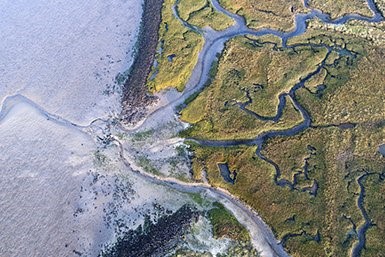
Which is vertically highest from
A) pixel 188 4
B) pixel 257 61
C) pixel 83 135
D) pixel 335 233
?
pixel 188 4

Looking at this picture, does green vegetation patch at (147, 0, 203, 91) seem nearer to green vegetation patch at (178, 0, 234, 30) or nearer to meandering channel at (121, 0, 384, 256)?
meandering channel at (121, 0, 384, 256)

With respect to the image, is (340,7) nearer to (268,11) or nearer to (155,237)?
(268,11)

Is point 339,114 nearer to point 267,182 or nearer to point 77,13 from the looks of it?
point 267,182

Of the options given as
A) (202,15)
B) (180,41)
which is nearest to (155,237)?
(180,41)

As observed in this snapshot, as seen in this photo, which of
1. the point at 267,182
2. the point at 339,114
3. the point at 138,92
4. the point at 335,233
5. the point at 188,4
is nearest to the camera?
the point at 335,233

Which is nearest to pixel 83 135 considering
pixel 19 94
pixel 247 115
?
pixel 19 94
